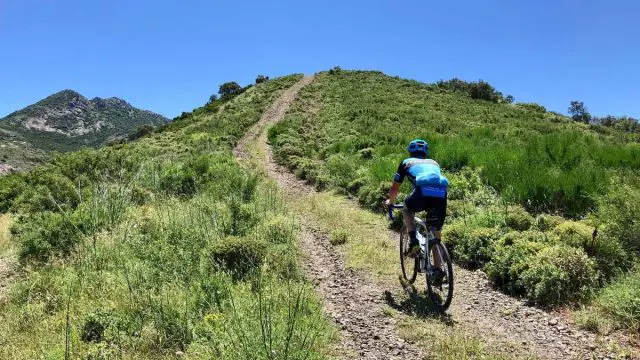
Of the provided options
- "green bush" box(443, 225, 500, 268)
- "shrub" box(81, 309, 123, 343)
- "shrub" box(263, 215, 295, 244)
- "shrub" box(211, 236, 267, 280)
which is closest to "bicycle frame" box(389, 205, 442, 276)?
"green bush" box(443, 225, 500, 268)

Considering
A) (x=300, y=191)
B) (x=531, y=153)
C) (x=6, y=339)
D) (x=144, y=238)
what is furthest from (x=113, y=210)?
(x=531, y=153)

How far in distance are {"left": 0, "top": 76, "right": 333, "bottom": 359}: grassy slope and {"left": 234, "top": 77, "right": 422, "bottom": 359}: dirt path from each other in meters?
0.44

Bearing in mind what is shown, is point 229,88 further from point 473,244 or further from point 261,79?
Result: point 473,244

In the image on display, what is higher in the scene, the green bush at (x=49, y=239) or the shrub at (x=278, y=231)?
the shrub at (x=278, y=231)

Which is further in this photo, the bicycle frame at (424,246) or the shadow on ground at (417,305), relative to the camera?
the bicycle frame at (424,246)

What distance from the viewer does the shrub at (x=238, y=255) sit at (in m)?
7.38

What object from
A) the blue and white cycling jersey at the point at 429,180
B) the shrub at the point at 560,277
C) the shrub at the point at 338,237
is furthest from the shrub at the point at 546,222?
the shrub at the point at 338,237

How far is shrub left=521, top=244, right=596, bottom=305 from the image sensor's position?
6.60m

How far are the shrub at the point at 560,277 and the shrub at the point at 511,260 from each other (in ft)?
0.69

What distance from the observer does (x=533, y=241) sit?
7984 millimetres

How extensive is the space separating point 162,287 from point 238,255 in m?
1.45

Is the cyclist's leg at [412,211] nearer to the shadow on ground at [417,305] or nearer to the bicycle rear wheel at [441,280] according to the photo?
the bicycle rear wheel at [441,280]

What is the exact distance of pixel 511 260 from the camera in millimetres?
7609

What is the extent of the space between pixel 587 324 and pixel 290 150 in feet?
60.0
